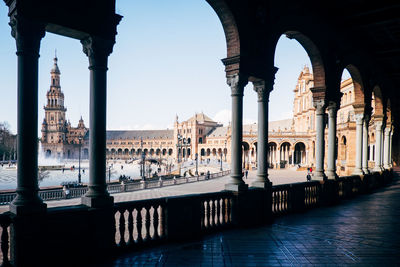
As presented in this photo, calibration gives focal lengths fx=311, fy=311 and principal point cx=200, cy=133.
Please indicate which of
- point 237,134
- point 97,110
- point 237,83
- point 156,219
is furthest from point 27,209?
point 237,83

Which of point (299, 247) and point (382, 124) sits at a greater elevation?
point (382, 124)

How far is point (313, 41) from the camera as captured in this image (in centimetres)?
1028

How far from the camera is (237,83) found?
764cm

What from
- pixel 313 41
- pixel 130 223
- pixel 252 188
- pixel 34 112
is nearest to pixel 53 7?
pixel 34 112

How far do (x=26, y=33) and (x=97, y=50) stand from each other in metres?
1.12

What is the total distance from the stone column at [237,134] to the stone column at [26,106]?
4300 mm

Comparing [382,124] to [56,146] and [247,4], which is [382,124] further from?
[56,146]

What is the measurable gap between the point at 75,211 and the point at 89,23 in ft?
10.1

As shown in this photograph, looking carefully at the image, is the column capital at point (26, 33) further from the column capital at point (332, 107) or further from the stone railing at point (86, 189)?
the stone railing at point (86, 189)

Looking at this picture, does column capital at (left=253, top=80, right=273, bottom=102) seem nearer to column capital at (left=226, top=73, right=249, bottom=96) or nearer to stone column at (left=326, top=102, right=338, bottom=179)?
column capital at (left=226, top=73, right=249, bottom=96)

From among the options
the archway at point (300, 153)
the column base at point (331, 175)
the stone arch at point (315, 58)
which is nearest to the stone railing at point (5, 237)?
the stone arch at point (315, 58)

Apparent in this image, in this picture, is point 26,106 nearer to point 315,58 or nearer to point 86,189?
point 315,58

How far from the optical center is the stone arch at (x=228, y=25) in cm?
725

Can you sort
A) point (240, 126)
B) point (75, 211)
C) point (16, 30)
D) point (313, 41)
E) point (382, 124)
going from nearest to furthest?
1. point (16, 30)
2. point (75, 211)
3. point (240, 126)
4. point (313, 41)
5. point (382, 124)
